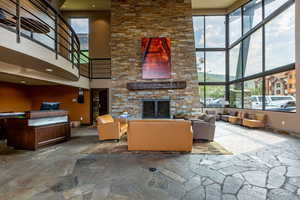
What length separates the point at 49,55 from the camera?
3477 millimetres

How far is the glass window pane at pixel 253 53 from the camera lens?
22.5 feet

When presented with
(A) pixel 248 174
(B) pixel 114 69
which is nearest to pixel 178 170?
(A) pixel 248 174

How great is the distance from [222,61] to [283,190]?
913 cm

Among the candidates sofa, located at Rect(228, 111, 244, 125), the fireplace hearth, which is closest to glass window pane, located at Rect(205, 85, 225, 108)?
sofa, located at Rect(228, 111, 244, 125)

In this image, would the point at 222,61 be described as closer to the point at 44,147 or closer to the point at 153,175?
the point at 153,175

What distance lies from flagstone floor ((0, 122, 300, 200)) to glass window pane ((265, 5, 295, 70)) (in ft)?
12.2

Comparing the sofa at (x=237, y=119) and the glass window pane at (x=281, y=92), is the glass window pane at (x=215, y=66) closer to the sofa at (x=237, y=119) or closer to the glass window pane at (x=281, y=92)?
the sofa at (x=237, y=119)

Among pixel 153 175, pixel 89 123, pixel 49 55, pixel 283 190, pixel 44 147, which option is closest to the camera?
pixel 283 190

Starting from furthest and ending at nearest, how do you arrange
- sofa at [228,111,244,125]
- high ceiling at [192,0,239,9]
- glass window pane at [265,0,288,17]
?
1. high ceiling at [192,0,239,9]
2. sofa at [228,111,244,125]
3. glass window pane at [265,0,288,17]

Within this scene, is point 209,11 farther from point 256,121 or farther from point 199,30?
point 256,121

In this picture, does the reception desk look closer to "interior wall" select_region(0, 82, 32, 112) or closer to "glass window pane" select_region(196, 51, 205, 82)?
"interior wall" select_region(0, 82, 32, 112)

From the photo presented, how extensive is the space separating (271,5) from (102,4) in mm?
8053

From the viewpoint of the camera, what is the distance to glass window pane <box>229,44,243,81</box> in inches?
335

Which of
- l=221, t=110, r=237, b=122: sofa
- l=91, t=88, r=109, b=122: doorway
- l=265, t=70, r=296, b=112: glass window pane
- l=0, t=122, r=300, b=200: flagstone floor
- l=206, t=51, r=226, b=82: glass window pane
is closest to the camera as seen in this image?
l=0, t=122, r=300, b=200: flagstone floor
